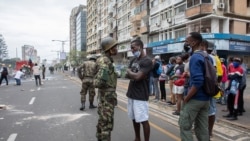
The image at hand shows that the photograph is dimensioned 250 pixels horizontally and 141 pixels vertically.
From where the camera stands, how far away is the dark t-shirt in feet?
15.9

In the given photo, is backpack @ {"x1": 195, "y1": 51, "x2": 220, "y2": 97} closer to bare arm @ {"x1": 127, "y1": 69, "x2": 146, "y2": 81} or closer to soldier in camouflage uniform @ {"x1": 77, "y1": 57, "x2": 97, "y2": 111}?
bare arm @ {"x1": 127, "y1": 69, "x2": 146, "y2": 81}

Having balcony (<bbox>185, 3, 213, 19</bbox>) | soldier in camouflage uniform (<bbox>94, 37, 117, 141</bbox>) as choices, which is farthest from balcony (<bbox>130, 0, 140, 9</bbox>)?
soldier in camouflage uniform (<bbox>94, 37, 117, 141</bbox>)

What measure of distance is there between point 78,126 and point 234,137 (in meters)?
3.58

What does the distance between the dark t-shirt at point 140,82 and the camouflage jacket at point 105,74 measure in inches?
15.6

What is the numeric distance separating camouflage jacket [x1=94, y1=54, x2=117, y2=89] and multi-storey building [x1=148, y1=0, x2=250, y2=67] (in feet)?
72.7

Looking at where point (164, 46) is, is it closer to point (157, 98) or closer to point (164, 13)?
point (164, 13)

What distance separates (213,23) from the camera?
29.3 metres

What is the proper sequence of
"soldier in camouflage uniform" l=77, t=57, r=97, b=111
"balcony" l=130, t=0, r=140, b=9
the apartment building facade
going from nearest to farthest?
"soldier in camouflage uniform" l=77, t=57, r=97, b=111 → the apartment building facade → "balcony" l=130, t=0, r=140, b=9

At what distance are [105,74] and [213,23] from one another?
26877mm

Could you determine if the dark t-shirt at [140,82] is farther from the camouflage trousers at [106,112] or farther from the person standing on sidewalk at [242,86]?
the person standing on sidewalk at [242,86]

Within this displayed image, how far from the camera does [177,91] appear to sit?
8.24 m

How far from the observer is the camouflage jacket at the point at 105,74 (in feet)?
15.0

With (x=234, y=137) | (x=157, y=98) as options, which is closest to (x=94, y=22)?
(x=157, y=98)

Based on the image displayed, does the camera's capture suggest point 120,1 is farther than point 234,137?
Yes
